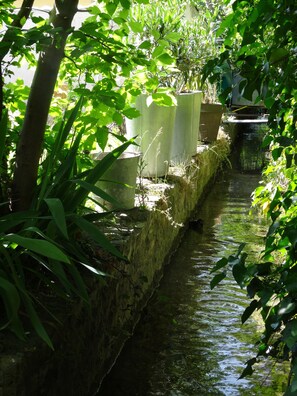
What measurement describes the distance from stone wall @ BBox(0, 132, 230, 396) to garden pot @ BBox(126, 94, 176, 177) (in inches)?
6.6

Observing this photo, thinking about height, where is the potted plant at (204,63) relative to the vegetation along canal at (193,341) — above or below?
above

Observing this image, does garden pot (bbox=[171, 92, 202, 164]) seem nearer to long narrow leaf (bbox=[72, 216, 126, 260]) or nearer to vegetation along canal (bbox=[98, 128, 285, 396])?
vegetation along canal (bbox=[98, 128, 285, 396])

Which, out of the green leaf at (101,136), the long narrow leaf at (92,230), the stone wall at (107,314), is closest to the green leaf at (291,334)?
the stone wall at (107,314)

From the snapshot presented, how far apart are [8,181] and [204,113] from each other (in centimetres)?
610

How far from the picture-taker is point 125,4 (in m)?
3.64

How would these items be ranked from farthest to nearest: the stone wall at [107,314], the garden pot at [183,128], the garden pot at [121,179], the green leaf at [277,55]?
the garden pot at [183,128]
the garden pot at [121,179]
the stone wall at [107,314]
the green leaf at [277,55]

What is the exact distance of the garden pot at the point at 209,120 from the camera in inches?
396

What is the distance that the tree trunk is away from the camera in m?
4.00

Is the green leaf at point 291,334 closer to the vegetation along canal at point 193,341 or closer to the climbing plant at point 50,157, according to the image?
the climbing plant at point 50,157

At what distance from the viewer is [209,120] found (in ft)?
33.0

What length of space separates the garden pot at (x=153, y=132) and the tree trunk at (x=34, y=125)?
2.78 m

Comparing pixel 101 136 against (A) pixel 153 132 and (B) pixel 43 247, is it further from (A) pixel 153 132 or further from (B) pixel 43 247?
(A) pixel 153 132

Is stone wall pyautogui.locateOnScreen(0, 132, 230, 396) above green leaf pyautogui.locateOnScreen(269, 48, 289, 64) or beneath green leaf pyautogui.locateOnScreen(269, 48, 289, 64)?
beneath

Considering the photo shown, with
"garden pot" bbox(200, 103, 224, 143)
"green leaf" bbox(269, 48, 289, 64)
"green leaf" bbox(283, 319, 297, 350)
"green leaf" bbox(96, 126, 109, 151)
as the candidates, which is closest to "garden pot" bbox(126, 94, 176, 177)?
"green leaf" bbox(96, 126, 109, 151)
